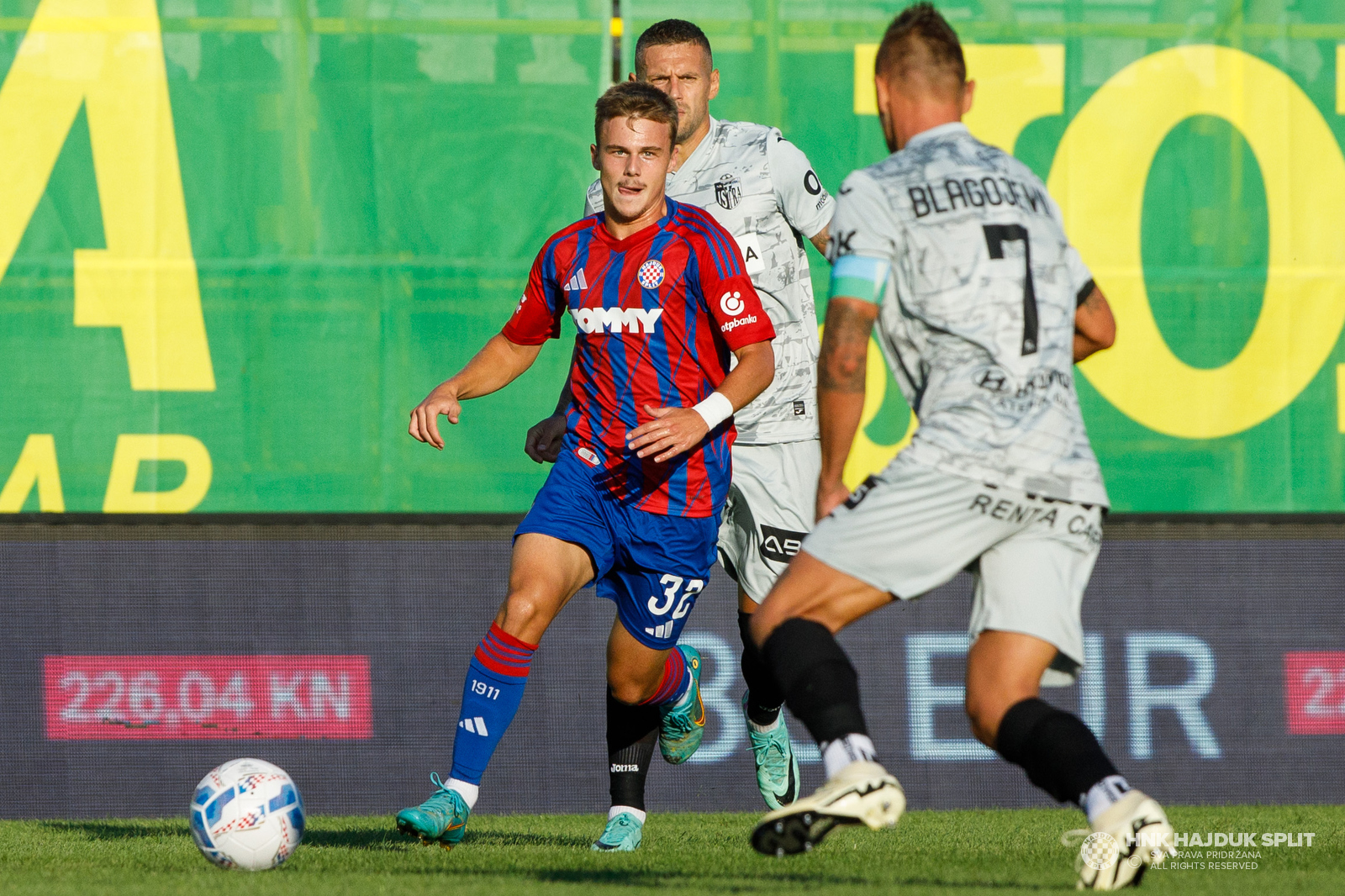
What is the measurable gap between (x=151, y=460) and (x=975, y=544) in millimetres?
4818

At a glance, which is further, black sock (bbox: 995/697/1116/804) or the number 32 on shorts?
the number 32 on shorts

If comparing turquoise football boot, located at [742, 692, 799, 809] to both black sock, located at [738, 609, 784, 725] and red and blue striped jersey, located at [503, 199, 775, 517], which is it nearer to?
black sock, located at [738, 609, 784, 725]

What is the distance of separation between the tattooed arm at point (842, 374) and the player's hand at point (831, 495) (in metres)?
0.05

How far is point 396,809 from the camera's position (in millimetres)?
6809

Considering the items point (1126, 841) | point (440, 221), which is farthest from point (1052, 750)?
point (440, 221)

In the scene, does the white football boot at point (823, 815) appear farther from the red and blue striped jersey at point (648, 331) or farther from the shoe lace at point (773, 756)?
the shoe lace at point (773, 756)

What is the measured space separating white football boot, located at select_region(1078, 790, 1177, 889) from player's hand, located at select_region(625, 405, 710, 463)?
1617 mm

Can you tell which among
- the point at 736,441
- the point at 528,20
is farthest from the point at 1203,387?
the point at 528,20

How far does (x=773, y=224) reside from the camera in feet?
18.4

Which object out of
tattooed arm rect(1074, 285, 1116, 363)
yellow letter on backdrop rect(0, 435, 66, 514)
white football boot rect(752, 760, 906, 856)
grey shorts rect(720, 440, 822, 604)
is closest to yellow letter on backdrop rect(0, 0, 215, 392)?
yellow letter on backdrop rect(0, 435, 66, 514)

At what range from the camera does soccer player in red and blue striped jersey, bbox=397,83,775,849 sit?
15.7ft

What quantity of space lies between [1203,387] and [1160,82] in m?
1.51

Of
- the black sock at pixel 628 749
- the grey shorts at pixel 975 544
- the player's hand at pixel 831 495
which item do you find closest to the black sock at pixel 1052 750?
the grey shorts at pixel 975 544

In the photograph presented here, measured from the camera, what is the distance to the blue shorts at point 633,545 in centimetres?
486
